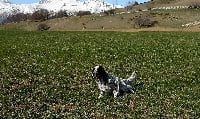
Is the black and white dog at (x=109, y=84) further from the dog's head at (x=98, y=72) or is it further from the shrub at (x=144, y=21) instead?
the shrub at (x=144, y=21)

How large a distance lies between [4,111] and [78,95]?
4.90 meters

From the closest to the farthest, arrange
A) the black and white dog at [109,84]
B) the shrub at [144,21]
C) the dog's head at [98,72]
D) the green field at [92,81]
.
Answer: the green field at [92,81], the dog's head at [98,72], the black and white dog at [109,84], the shrub at [144,21]

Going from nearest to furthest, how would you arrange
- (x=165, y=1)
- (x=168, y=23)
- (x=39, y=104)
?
(x=39, y=104) < (x=168, y=23) < (x=165, y=1)

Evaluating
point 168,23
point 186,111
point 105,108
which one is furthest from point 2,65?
point 168,23

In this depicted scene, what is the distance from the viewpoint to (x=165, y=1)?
188 meters

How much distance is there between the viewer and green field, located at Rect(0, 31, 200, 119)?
2195 cm

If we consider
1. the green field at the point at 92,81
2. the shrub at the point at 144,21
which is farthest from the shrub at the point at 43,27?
the green field at the point at 92,81

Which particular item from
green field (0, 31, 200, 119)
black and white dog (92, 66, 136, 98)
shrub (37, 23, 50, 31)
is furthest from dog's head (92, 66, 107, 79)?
shrub (37, 23, 50, 31)

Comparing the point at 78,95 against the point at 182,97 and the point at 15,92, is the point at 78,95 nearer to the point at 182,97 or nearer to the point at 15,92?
the point at 15,92

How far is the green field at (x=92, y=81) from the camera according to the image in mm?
21953

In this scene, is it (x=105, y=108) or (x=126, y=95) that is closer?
(x=105, y=108)

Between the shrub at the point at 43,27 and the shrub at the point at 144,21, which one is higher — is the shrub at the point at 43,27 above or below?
below

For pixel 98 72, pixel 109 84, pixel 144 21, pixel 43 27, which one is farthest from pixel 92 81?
pixel 43 27

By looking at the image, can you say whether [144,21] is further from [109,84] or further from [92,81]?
[109,84]
